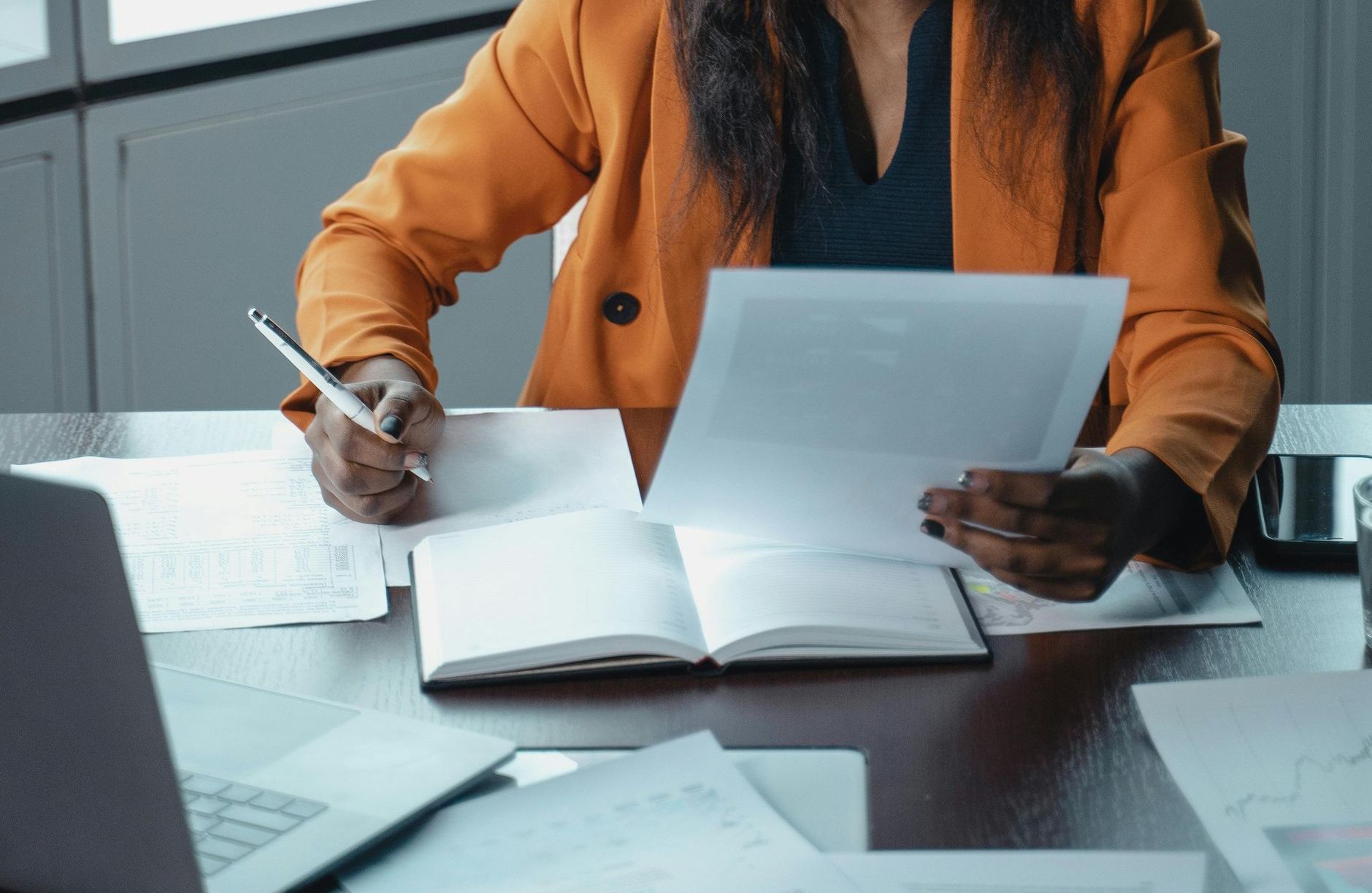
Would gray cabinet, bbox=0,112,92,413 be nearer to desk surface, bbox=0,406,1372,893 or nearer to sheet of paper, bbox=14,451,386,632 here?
sheet of paper, bbox=14,451,386,632

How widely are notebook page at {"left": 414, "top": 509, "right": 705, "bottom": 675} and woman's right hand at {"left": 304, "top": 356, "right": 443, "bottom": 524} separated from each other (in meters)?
0.08

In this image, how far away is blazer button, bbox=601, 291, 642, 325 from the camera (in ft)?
4.19

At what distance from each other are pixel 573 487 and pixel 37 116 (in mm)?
1932

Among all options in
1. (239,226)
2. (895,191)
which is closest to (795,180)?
(895,191)

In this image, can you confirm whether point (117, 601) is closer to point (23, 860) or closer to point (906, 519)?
point (23, 860)

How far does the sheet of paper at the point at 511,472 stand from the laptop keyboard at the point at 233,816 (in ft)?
0.86

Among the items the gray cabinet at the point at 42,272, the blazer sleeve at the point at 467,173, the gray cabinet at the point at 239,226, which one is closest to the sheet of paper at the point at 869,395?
the blazer sleeve at the point at 467,173

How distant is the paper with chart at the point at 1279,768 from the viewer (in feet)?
1.79

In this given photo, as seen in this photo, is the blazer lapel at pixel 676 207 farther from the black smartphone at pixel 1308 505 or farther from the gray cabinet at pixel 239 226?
the gray cabinet at pixel 239 226

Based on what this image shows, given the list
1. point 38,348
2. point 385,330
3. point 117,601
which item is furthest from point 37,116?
point 117,601

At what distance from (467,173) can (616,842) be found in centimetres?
85

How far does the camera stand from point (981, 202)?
119 cm

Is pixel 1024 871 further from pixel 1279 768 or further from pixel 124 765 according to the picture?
pixel 124 765

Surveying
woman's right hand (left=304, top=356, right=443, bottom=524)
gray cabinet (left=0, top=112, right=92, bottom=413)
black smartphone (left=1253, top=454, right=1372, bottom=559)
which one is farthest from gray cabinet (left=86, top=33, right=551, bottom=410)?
black smartphone (left=1253, top=454, right=1372, bottom=559)
